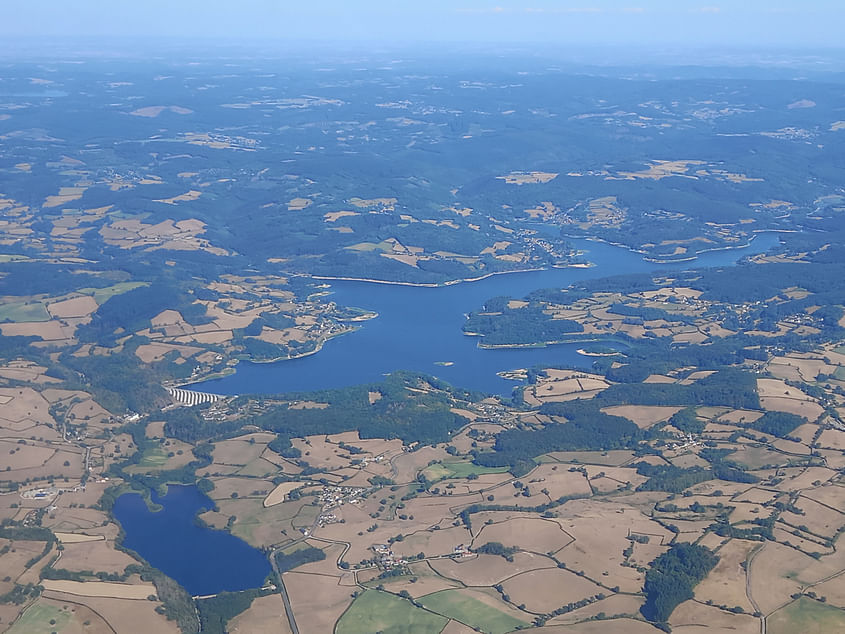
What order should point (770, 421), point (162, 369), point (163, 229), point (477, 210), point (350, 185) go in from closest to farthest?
point (770, 421) < point (162, 369) < point (163, 229) < point (477, 210) < point (350, 185)

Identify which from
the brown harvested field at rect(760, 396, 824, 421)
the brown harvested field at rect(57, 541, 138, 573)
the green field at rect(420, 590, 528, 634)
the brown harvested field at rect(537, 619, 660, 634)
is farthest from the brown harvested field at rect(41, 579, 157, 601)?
the brown harvested field at rect(760, 396, 824, 421)

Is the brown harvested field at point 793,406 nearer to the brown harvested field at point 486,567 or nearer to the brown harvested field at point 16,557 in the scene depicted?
the brown harvested field at point 486,567

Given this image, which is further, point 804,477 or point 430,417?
point 430,417

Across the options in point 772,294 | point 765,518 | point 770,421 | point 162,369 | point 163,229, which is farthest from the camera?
point 163,229

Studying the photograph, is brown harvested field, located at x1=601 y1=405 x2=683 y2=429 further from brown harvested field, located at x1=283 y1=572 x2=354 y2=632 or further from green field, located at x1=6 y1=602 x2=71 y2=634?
green field, located at x1=6 y1=602 x2=71 y2=634

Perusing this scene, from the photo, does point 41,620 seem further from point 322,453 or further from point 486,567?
point 322,453

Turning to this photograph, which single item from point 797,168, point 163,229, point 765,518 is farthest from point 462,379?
point 797,168

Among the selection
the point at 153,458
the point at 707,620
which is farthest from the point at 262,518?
the point at 707,620

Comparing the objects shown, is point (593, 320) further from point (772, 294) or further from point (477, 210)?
point (477, 210)
